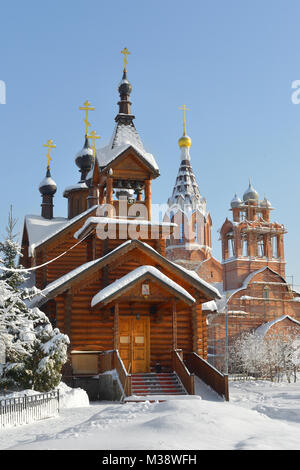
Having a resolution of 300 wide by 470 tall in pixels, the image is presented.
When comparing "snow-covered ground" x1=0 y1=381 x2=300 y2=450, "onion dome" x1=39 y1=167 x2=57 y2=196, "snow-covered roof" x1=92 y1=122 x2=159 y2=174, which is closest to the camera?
"snow-covered ground" x1=0 y1=381 x2=300 y2=450

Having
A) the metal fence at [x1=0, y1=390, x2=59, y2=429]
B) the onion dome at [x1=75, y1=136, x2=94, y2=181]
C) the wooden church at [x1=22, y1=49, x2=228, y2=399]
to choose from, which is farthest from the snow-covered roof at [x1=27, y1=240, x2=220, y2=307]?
the onion dome at [x1=75, y1=136, x2=94, y2=181]

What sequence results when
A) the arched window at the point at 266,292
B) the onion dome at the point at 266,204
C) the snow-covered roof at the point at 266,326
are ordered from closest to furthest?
the snow-covered roof at the point at 266,326 → the arched window at the point at 266,292 → the onion dome at the point at 266,204

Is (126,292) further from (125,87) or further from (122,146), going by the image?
(125,87)

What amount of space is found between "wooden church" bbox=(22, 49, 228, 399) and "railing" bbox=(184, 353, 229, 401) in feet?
0.11

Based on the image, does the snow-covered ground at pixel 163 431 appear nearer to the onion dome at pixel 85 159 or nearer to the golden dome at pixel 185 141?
the onion dome at pixel 85 159

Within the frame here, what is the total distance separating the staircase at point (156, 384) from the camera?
754 inches

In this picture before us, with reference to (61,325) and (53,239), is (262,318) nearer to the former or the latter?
(53,239)

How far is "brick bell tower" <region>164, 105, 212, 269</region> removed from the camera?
234ft

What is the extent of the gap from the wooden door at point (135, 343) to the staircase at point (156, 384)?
1429 mm

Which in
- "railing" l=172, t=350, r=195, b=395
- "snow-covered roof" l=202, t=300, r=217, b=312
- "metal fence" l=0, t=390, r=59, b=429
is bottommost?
"metal fence" l=0, t=390, r=59, b=429

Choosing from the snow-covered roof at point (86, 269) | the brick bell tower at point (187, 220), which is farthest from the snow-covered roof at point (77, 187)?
the brick bell tower at point (187, 220)

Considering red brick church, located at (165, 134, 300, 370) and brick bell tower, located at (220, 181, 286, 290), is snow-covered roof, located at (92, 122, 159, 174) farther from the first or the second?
brick bell tower, located at (220, 181, 286, 290)

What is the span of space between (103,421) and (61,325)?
951 cm

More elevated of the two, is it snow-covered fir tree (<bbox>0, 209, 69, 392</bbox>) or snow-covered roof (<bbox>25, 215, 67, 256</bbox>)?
snow-covered roof (<bbox>25, 215, 67, 256</bbox>)
